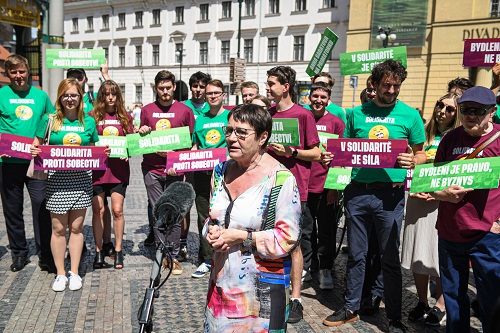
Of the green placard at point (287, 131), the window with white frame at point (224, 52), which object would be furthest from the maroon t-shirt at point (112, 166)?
the window with white frame at point (224, 52)

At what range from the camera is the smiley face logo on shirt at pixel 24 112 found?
5.64m

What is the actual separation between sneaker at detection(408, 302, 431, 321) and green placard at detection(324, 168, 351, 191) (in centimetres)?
153

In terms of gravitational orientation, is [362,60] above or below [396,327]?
above

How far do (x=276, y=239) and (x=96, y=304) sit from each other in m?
3.01

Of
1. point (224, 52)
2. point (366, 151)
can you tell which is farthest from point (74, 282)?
point (224, 52)

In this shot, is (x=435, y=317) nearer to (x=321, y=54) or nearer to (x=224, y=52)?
(x=321, y=54)

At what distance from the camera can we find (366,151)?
169 inches

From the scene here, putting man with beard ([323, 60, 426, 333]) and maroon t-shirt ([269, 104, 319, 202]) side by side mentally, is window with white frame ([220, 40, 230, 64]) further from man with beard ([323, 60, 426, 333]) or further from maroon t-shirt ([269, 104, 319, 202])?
man with beard ([323, 60, 426, 333])

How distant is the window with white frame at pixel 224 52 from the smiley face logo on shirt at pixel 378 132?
1709 inches

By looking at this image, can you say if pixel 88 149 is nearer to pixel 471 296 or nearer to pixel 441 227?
pixel 441 227

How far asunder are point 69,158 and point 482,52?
5.12m

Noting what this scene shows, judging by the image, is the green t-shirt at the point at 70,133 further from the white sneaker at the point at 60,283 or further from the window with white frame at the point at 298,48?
the window with white frame at the point at 298,48

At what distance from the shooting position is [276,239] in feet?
8.30

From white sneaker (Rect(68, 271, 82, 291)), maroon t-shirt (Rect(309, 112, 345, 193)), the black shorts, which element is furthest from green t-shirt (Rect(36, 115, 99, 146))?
maroon t-shirt (Rect(309, 112, 345, 193))
